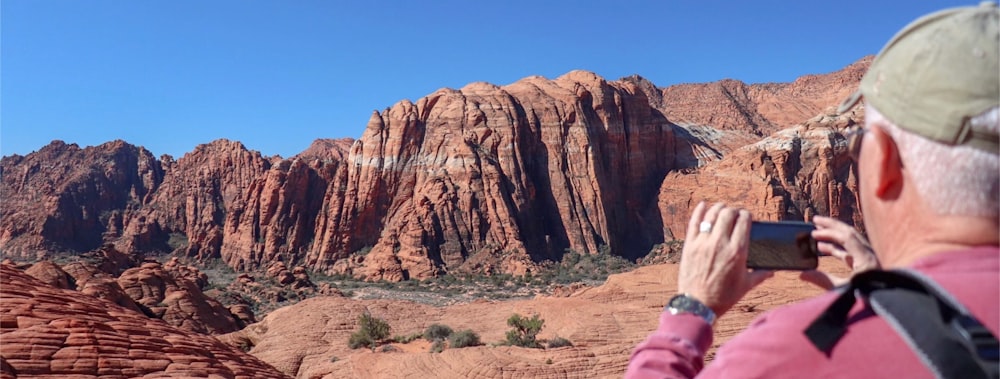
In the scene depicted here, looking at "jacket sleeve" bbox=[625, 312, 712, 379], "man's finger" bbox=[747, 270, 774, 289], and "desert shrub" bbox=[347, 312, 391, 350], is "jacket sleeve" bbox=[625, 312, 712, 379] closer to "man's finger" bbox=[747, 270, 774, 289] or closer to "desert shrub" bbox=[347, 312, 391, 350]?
"man's finger" bbox=[747, 270, 774, 289]

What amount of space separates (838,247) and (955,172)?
28.3 inches

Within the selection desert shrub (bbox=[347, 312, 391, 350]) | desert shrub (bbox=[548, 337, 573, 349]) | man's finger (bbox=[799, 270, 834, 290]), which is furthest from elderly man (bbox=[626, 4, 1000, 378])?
desert shrub (bbox=[347, 312, 391, 350])

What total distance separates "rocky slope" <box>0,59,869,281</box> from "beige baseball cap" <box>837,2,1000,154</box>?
43.7 meters

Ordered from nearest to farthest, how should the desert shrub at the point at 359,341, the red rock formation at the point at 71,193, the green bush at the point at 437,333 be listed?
the desert shrub at the point at 359,341, the green bush at the point at 437,333, the red rock formation at the point at 71,193

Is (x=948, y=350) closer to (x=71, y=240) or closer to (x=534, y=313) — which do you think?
(x=534, y=313)

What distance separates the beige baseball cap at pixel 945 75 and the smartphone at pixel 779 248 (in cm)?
45

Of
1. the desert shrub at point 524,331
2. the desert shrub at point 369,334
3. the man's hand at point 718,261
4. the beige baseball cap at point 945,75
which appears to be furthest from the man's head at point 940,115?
the desert shrub at point 369,334

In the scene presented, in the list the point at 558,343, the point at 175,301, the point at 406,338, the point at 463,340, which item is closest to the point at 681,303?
the point at 558,343

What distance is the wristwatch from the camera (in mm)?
1420

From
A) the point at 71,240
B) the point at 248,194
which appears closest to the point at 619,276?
the point at 248,194

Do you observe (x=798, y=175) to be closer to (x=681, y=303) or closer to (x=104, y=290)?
(x=104, y=290)

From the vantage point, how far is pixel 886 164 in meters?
1.14

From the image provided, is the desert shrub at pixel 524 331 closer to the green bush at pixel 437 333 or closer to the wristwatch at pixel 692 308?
the green bush at pixel 437 333

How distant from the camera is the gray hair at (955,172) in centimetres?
104
